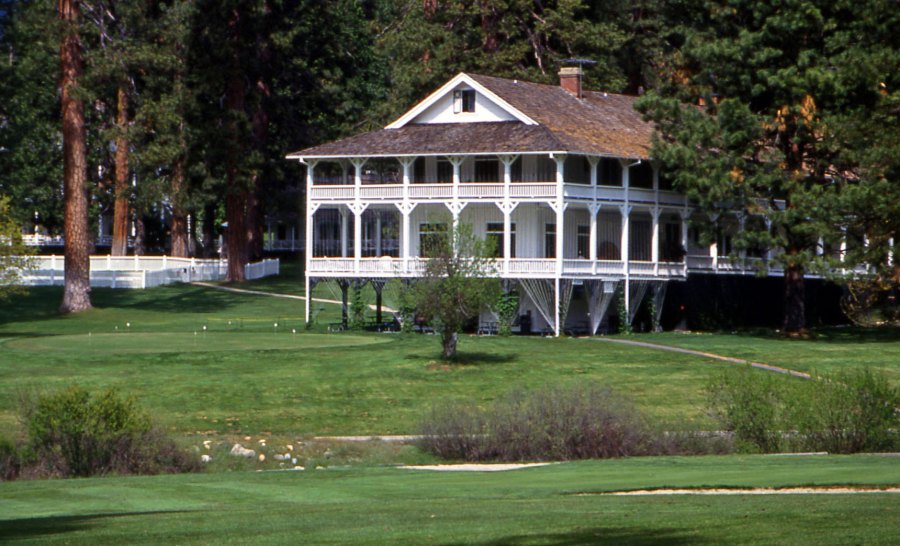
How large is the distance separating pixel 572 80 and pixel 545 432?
3154 cm

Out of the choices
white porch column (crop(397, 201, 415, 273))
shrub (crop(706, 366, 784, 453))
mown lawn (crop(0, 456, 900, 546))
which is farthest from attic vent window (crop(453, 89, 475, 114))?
mown lawn (crop(0, 456, 900, 546))

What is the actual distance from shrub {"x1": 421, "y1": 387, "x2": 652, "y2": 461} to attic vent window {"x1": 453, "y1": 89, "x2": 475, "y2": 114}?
25.3 metres

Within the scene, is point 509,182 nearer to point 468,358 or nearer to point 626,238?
point 626,238

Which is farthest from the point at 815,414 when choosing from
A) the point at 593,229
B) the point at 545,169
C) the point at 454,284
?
the point at 545,169

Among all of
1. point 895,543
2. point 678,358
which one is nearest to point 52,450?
point 895,543

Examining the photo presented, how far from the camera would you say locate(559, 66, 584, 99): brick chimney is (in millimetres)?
56375

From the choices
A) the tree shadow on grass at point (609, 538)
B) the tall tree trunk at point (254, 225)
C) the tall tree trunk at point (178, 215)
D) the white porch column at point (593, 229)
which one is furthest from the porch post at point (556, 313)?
the tree shadow on grass at point (609, 538)

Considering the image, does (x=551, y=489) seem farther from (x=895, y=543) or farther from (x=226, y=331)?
(x=226, y=331)

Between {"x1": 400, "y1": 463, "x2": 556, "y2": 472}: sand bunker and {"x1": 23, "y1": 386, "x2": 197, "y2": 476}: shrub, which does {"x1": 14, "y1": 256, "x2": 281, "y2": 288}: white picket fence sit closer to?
{"x1": 23, "y1": 386, "x2": 197, "y2": 476}: shrub

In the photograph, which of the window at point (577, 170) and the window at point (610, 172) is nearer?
the window at point (577, 170)

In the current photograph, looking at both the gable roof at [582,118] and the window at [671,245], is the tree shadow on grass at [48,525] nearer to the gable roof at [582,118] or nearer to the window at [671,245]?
the gable roof at [582,118]

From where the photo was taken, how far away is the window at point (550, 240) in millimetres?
50562

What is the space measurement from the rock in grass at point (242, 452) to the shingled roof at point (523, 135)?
21.5 m

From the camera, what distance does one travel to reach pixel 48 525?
15289 millimetres
